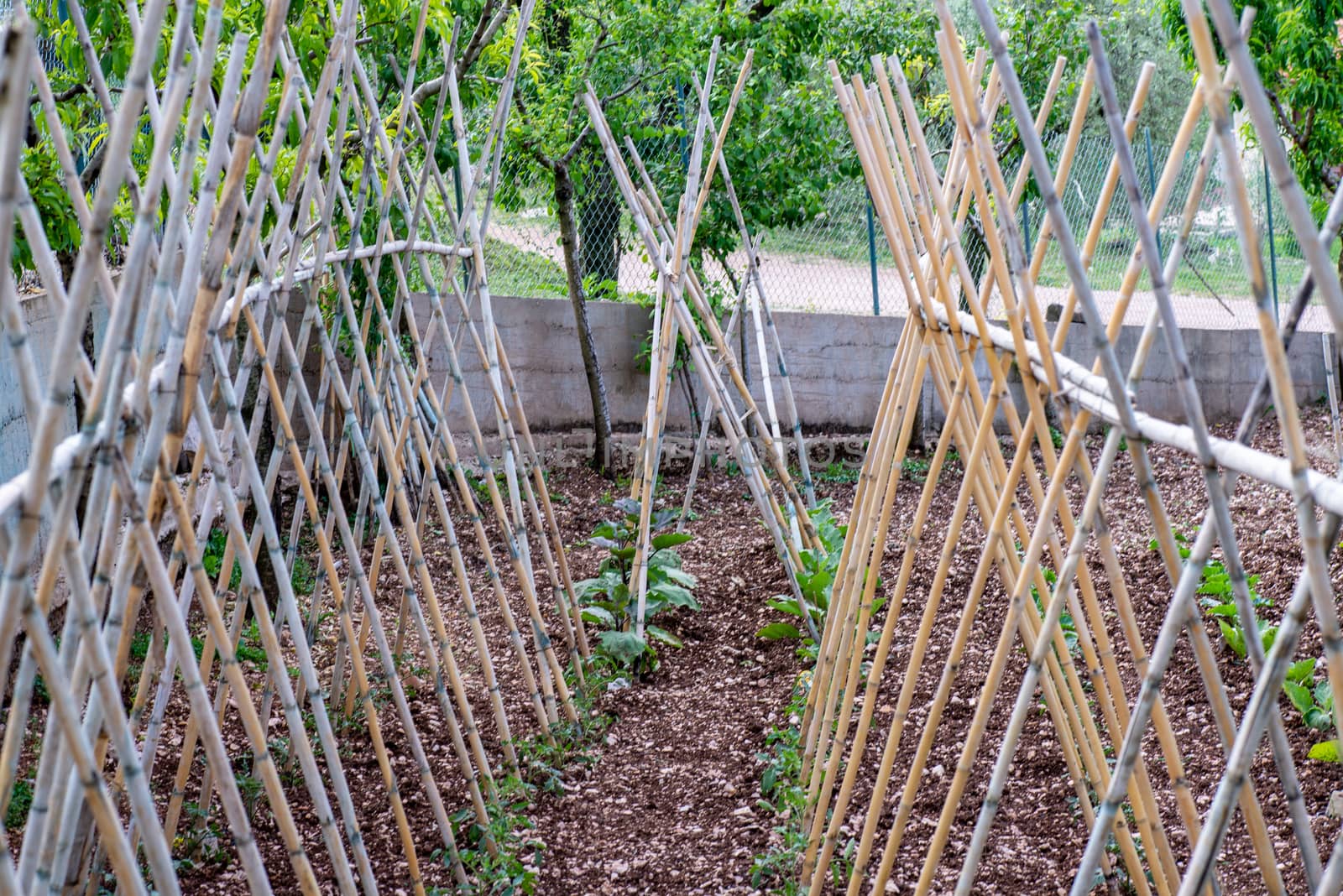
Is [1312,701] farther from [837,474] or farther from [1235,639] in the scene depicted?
[837,474]

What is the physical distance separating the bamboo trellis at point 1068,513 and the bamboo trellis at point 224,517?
0.89 meters

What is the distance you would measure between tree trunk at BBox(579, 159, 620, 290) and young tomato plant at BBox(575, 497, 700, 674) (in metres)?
3.40

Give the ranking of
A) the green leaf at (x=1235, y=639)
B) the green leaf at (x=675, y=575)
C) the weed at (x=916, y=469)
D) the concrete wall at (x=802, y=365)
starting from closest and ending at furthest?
1. the green leaf at (x=1235, y=639)
2. the green leaf at (x=675, y=575)
3. the concrete wall at (x=802, y=365)
4. the weed at (x=916, y=469)

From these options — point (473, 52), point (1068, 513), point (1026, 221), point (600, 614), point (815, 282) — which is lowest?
point (600, 614)

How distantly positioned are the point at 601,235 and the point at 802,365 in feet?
5.22

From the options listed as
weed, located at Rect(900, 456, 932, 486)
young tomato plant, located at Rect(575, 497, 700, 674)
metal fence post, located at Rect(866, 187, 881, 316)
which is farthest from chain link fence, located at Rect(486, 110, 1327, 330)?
young tomato plant, located at Rect(575, 497, 700, 674)

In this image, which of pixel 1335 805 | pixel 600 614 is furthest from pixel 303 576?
pixel 1335 805

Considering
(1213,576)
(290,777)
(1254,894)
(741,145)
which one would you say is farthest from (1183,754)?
(741,145)

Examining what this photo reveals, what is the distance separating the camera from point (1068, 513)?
8.57 feet

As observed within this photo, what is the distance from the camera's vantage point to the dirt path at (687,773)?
265 cm

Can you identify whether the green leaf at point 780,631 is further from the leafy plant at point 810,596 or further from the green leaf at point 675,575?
the green leaf at point 675,575

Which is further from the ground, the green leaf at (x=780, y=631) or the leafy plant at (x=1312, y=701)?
the leafy plant at (x=1312, y=701)

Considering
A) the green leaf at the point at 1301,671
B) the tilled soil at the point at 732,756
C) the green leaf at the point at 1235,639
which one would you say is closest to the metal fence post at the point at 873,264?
the tilled soil at the point at 732,756

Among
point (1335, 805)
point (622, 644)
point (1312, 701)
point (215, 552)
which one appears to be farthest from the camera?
point (215, 552)
